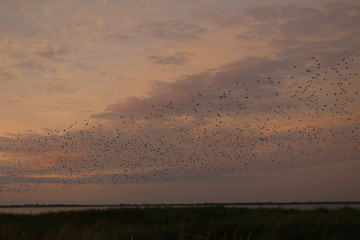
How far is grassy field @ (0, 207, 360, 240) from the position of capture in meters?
16.1

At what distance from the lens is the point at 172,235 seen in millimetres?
17391

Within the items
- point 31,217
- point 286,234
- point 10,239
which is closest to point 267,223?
point 286,234

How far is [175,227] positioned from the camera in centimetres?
1853

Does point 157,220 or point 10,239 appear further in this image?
point 157,220

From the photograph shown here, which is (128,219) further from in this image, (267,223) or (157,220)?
(267,223)

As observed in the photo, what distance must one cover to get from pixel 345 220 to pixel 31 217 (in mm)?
20294

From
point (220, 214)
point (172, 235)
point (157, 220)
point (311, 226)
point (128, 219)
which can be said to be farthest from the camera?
point (220, 214)

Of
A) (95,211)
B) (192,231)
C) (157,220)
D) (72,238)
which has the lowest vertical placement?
(95,211)

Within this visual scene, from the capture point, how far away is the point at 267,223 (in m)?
20.0

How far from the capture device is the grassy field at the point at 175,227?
16108mm

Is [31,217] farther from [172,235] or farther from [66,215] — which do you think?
[172,235]

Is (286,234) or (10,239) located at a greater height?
(10,239)

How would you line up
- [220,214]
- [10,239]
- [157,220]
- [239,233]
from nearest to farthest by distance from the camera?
1. [10,239]
2. [239,233]
3. [157,220]
4. [220,214]

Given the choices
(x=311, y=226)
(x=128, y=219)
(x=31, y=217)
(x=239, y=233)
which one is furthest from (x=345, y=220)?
(x=31, y=217)
